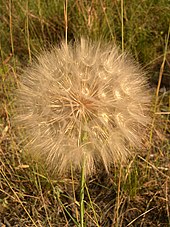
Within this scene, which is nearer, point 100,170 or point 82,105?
point 82,105

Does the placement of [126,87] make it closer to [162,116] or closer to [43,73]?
[43,73]

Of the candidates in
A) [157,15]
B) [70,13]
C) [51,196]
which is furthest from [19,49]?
[51,196]

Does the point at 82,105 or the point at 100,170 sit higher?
the point at 82,105

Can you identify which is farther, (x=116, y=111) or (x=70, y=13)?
(x=70, y=13)

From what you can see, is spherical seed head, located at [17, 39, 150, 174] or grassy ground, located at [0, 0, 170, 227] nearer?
spherical seed head, located at [17, 39, 150, 174]

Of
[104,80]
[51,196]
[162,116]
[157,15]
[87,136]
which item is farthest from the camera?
[157,15]
